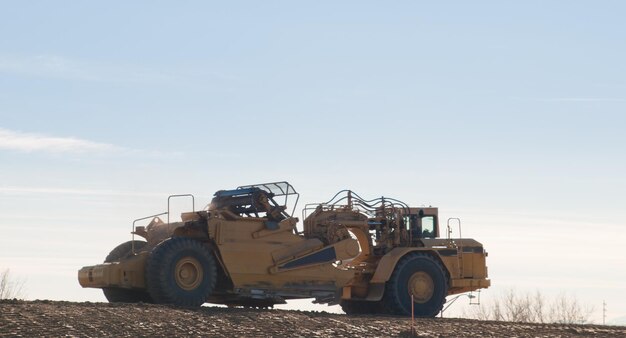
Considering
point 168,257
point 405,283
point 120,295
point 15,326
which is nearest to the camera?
point 15,326

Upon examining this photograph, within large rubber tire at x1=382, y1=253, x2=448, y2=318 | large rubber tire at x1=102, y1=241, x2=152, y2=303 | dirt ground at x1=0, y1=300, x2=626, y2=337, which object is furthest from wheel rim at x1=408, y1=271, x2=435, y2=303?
large rubber tire at x1=102, y1=241, x2=152, y2=303

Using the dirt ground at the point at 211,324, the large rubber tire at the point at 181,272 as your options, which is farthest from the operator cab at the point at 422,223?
the large rubber tire at the point at 181,272

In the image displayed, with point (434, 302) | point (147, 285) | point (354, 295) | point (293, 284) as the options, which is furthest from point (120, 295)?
point (434, 302)

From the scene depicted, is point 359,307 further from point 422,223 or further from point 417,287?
point 422,223

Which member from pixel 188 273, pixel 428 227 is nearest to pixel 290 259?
pixel 188 273

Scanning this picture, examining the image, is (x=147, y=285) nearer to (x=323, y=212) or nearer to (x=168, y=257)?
(x=168, y=257)

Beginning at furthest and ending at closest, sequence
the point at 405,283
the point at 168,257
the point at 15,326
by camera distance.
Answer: the point at 405,283 < the point at 168,257 < the point at 15,326

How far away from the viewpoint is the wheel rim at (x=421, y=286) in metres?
28.3

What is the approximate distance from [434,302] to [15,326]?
42.4ft

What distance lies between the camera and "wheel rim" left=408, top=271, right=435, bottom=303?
2828cm

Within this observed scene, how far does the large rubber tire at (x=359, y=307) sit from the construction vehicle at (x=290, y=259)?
1.1 inches

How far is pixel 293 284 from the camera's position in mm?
26453

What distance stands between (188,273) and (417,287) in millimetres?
6771

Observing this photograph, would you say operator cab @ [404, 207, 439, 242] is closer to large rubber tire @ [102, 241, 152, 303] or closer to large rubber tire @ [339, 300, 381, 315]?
large rubber tire @ [339, 300, 381, 315]
